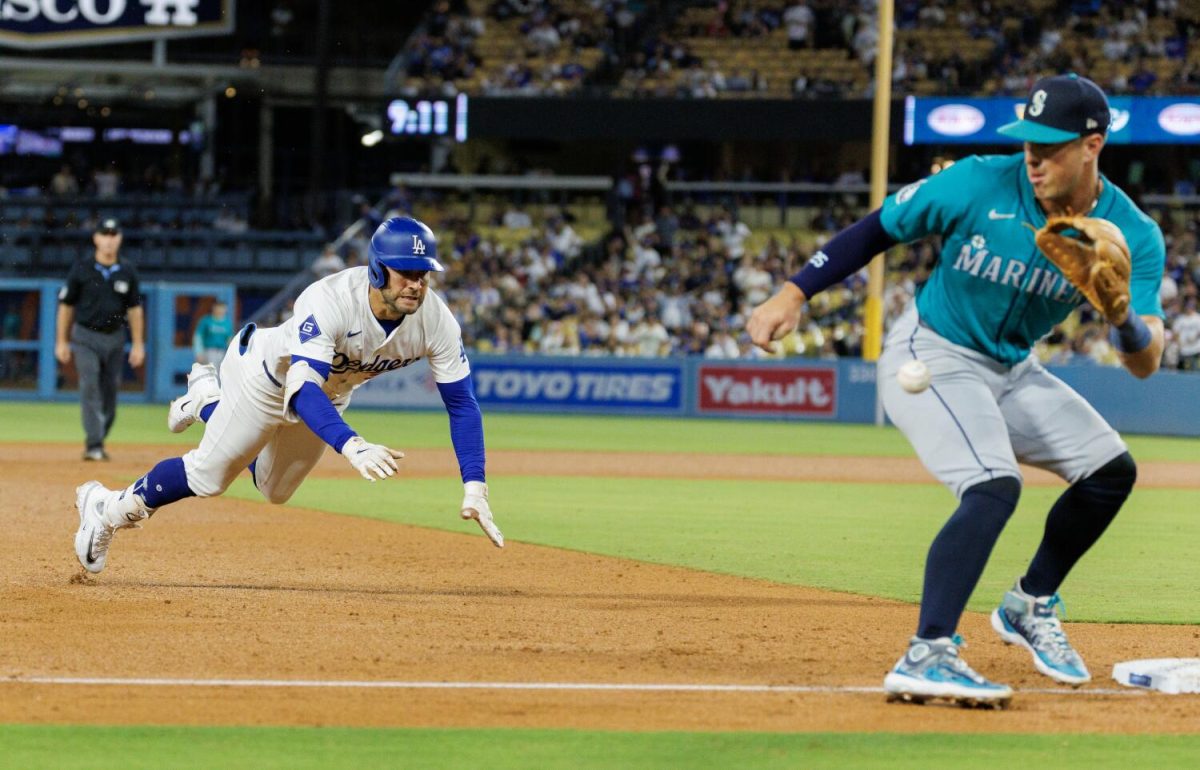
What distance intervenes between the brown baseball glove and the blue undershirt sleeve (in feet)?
1.83

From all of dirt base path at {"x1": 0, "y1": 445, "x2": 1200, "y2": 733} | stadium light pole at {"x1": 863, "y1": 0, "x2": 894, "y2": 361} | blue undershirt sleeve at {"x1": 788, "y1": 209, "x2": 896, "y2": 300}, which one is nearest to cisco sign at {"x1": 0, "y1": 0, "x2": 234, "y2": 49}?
stadium light pole at {"x1": 863, "y1": 0, "x2": 894, "y2": 361}

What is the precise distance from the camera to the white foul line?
18.9 feet

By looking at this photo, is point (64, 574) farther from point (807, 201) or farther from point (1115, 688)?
point (807, 201)

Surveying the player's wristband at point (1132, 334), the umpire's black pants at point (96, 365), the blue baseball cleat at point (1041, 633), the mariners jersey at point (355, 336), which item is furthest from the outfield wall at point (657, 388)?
the player's wristband at point (1132, 334)

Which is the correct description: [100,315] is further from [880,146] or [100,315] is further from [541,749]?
[880,146]

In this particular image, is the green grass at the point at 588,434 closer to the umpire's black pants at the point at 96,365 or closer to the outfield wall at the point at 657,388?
the outfield wall at the point at 657,388

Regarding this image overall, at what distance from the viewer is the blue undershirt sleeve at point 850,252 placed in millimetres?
5652

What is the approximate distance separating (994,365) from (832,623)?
7.05ft

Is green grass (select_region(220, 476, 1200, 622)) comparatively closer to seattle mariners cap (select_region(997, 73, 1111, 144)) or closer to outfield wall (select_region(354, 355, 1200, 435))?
seattle mariners cap (select_region(997, 73, 1111, 144))

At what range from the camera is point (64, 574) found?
28.5 feet

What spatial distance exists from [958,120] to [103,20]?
61.0ft

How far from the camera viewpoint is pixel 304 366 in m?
7.25

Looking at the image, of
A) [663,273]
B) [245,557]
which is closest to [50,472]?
[245,557]

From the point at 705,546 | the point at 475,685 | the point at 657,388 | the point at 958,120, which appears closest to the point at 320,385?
the point at 475,685
